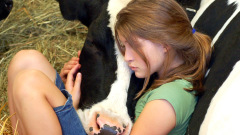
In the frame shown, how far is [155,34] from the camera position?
1406mm

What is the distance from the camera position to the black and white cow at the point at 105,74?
1484mm

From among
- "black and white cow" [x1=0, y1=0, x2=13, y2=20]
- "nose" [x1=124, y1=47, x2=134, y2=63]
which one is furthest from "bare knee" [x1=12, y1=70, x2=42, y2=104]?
"black and white cow" [x1=0, y1=0, x2=13, y2=20]

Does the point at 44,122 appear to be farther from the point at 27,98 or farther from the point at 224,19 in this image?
the point at 224,19

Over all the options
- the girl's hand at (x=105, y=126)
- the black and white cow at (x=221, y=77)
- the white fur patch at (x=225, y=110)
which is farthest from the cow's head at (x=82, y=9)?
the white fur patch at (x=225, y=110)

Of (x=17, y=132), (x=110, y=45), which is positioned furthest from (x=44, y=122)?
(x=110, y=45)

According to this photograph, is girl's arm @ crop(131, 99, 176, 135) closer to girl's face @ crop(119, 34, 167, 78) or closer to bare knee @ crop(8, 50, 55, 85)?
girl's face @ crop(119, 34, 167, 78)

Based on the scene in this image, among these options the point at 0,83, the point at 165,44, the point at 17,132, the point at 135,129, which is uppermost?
the point at 165,44

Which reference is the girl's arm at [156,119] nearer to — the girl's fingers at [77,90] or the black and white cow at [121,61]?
the black and white cow at [121,61]

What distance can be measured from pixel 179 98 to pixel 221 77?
0.63 feet

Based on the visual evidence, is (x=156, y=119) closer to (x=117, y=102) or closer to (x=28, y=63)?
(x=117, y=102)

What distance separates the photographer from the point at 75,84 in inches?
67.8

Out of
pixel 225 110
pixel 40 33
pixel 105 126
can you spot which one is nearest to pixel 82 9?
pixel 105 126

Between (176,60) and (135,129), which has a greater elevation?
(176,60)

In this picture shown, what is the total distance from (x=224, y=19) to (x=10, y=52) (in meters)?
1.66
